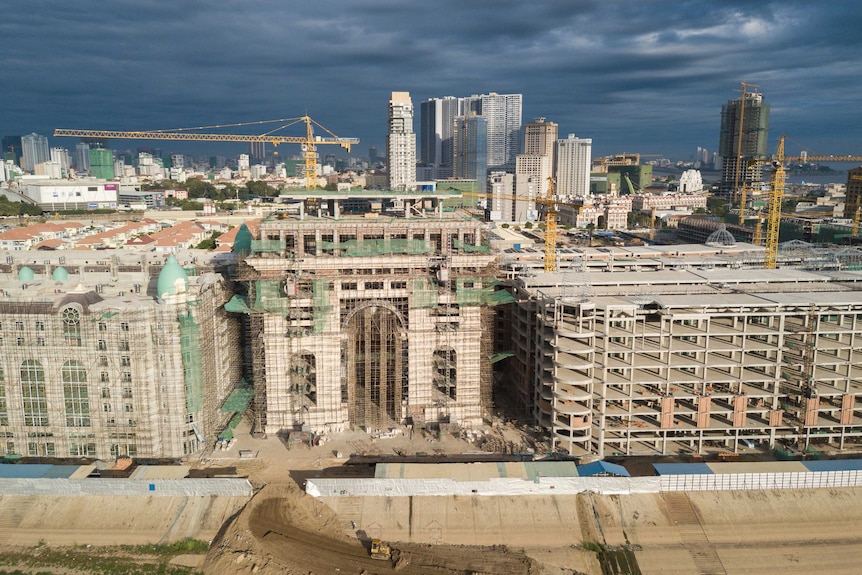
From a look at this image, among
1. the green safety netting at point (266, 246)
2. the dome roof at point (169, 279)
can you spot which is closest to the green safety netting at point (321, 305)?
the green safety netting at point (266, 246)

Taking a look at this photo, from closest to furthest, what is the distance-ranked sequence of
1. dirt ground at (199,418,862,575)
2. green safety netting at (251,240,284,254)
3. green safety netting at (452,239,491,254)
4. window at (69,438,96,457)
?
1. dirt ground at (199,418,862,575)
2. window at (69,438,96,457)
3. green safety netting at (251,240,284,254)
4. green safety netting at (452,239,491,254)

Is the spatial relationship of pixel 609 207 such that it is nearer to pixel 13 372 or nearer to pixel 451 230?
pixel 451 230

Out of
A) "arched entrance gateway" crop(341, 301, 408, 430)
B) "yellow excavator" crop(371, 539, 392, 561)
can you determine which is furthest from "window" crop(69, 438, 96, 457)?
"yellow excavator" crop(371, 539, 392, 561)

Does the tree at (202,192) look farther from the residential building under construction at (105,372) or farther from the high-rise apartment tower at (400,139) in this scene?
the residential building under construction at (105,372)

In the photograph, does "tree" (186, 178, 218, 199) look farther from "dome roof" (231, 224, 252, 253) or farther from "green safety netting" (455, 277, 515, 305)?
"green safety netting" (455, 277, 515, 305)

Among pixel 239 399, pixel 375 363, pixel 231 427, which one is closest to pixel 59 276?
pixel 239 399

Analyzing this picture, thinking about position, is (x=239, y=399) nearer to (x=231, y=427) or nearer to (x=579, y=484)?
(x=231, y=427)
